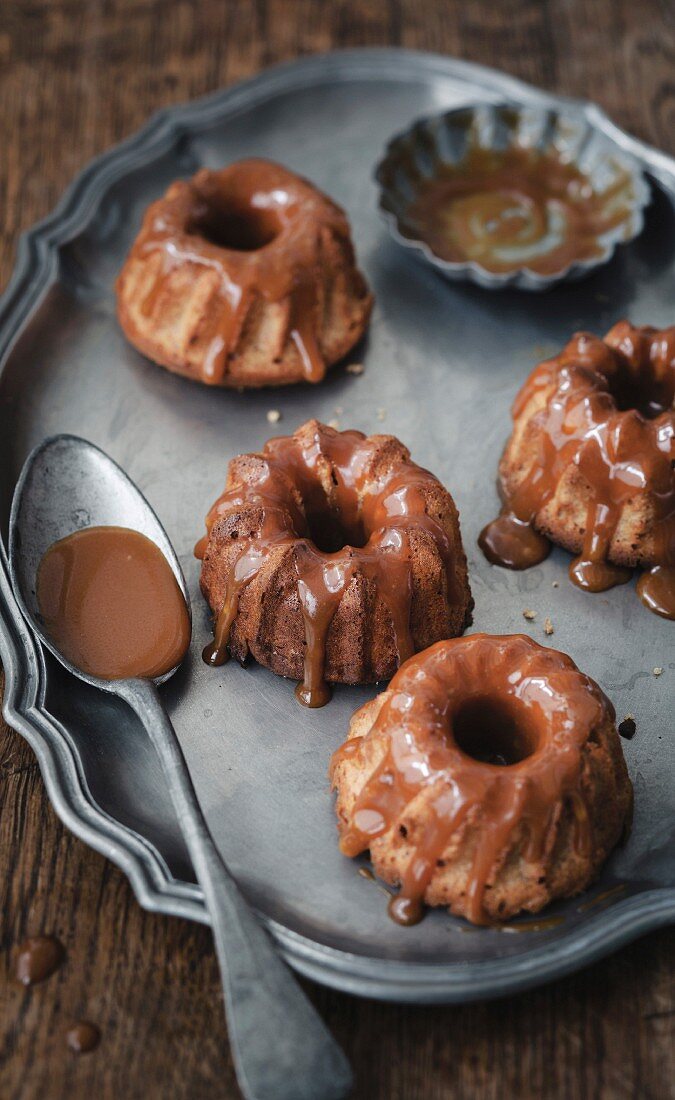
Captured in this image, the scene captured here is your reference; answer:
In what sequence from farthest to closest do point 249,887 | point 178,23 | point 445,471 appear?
point 178,23
point 445,471
point 249,887

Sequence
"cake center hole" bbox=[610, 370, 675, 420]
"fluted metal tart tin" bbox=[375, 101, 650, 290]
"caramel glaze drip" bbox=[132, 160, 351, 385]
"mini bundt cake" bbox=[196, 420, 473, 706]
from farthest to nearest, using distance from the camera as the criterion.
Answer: "fluted metal tart tin" bbox=[375, 101, 650, 290] → "caramel glaze drip" bbox=[132, 160, 351, 385] → "cake center hole" bbox=[610, 370, 675, 420] → "mini bundt cake" bbox=[196, 420, 473, 706]

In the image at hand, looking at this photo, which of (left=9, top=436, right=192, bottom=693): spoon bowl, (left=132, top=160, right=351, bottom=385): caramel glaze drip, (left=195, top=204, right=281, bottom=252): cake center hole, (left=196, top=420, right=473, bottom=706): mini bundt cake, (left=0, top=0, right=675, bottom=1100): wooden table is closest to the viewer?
(left=0, top=0, right=675, bottom=1100): wooden table

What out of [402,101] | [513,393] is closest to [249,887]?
[513,393]

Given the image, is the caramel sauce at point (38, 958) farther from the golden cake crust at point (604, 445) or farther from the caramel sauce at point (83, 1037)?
the golden cake crust at point (604, 445)

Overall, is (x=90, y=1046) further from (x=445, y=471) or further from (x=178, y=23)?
(x=178, y=23)

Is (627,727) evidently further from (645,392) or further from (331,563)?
(645,392)

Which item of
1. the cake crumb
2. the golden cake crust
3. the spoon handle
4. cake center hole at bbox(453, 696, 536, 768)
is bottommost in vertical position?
the spoon handle

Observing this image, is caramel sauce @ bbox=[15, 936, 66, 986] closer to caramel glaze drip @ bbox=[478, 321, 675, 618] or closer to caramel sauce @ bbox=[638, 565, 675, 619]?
caramel glaze drip @ bbox=[478, 321, 675, 618]

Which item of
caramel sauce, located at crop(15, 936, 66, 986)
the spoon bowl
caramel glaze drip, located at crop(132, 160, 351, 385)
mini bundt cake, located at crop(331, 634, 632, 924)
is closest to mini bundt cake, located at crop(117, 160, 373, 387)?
caramel glaze drip, located at crop(132, 160, 351, 385)
